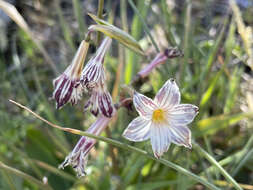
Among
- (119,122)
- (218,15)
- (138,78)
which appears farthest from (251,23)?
(138,78)

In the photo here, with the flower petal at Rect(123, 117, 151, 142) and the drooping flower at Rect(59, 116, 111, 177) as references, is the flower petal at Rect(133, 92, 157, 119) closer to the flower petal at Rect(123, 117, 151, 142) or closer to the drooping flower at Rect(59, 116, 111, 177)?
the flower petal at Rect(123, 117, 151, 142)

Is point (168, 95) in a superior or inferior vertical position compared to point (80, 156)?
superior

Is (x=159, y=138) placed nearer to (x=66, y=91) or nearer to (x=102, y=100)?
(x=102, y=100)

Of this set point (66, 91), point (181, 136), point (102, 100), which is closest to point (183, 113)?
point (181, 136)

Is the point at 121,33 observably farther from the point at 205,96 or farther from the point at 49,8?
the point at 49,8

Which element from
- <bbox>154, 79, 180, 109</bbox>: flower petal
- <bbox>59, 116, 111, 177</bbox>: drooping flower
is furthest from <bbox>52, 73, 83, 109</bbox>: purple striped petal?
<bbox>154, 79, 180, 109</bbox>: flower petal

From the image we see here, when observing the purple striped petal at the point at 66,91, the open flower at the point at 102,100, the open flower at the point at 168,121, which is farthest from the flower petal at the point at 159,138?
the purple striped petal at the point at 66,91

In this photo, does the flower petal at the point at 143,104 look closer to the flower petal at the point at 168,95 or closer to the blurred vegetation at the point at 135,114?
the flower petal at the point at 168,95
